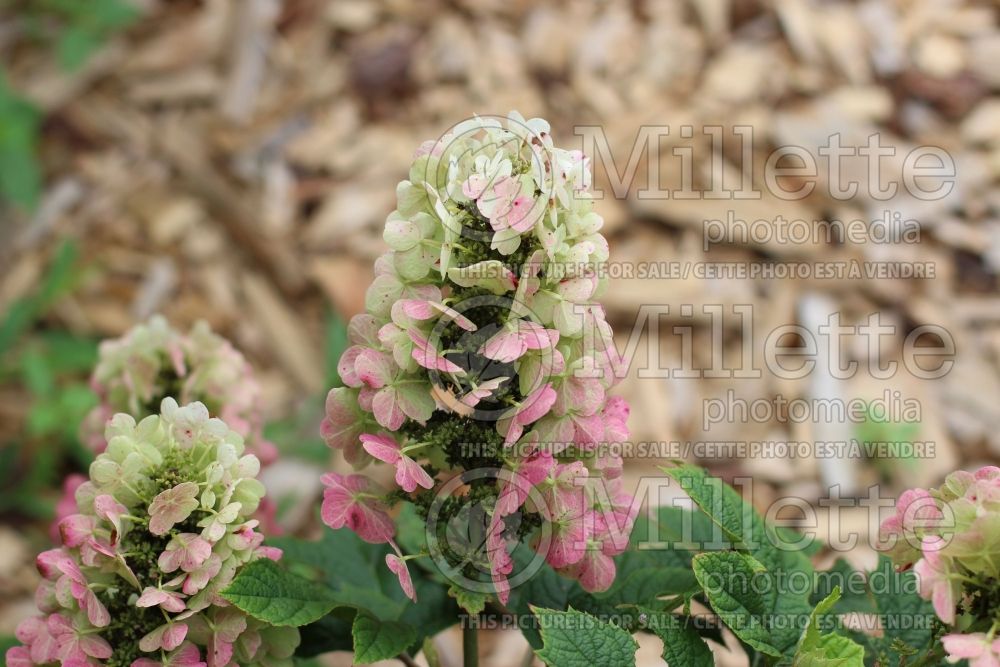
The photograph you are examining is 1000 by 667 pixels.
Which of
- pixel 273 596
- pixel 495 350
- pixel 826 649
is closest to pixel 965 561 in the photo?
pixel 826 649

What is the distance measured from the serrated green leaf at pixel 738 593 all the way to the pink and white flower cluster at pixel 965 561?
0.13 meters

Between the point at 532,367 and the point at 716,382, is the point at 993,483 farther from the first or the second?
the point at 716,382

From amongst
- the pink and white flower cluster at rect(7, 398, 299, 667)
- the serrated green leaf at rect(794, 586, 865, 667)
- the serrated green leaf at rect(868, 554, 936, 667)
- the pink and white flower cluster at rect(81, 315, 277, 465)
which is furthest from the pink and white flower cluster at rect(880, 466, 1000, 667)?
the pink and white flower cluster at rect(81, 315, 277, 465)

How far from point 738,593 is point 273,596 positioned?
1.24 feet

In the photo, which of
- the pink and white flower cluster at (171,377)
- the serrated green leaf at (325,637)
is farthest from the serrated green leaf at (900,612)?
the pink and white flower cluster at (171,377)

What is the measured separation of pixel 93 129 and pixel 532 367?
7.31ft

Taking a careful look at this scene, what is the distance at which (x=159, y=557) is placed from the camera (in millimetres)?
867

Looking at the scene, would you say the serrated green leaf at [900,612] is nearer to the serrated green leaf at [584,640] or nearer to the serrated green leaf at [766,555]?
the serrated green leaf at [766,555]

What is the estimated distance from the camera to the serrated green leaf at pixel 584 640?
0.81m

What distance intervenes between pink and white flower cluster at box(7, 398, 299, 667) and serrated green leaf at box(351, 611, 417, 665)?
82mm

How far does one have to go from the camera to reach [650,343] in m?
2.27

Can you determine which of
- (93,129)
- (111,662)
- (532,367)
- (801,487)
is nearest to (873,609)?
(532,367)

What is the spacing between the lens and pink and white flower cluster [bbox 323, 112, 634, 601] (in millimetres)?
816

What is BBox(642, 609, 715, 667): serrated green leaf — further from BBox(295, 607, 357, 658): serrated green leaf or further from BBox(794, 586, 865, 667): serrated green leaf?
BBox(295, 607, 357, 658): serrated green leaf
